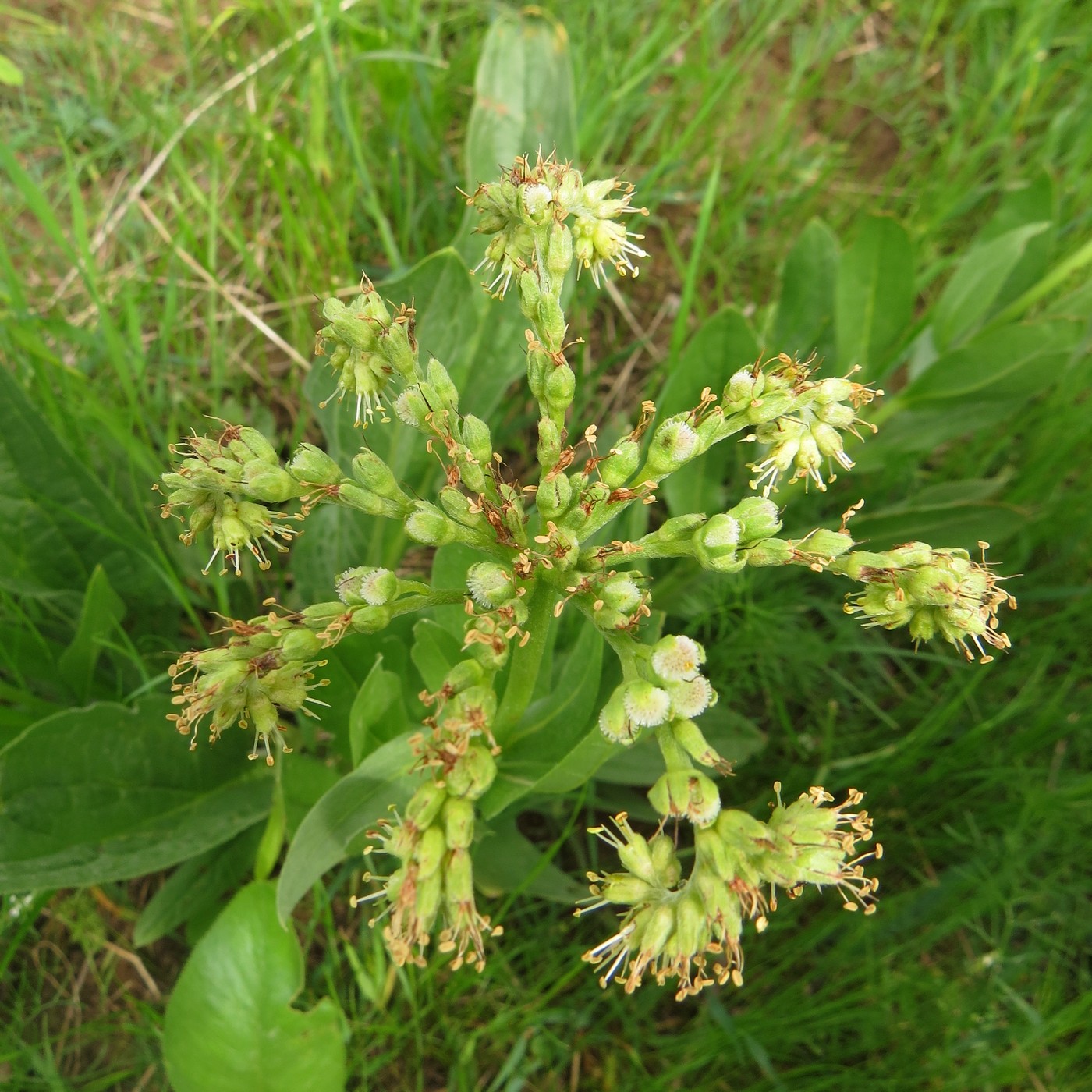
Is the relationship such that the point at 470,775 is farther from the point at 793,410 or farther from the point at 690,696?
the point at 793,410

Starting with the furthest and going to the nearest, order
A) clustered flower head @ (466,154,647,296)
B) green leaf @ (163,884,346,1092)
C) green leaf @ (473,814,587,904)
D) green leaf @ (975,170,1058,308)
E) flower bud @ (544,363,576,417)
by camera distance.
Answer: green leaf @ (975,170,1058,308), green leaf @ (473,814,587,904), green leaf @ (163,884,346,1092), clustered flower head @ (466,154,647,296), flower bud @ (544,363,576,417)

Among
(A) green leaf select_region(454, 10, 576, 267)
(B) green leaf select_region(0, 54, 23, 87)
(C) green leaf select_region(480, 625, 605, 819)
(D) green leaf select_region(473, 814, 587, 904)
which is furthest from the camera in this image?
(B) green leaf select_region(0, 54, 23, 87)

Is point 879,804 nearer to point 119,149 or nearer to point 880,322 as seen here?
point 880,322

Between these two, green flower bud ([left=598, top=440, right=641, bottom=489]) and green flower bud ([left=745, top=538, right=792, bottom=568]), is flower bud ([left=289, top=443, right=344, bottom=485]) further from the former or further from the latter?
green flower bud ([left=745, top=538, right=792, bottom=568])

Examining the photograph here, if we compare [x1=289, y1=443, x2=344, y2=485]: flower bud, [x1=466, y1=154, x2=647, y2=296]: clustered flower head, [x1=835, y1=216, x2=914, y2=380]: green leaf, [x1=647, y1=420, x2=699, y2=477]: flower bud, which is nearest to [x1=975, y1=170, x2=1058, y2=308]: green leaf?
[x1=835, y1=216, x2=914, y2=380]: green leaf

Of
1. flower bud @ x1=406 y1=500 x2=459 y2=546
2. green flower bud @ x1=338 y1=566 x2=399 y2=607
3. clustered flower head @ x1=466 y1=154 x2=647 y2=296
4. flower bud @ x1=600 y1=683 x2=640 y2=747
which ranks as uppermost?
clustered flower head @ x1=466 y1=154 x2=647 y2=296

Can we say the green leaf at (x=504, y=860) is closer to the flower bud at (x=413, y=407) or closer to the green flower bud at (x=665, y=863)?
the green flower bud at (x=665, y=863)

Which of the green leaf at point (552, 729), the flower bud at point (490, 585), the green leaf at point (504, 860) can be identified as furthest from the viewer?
the green leaf at point (504, 860)

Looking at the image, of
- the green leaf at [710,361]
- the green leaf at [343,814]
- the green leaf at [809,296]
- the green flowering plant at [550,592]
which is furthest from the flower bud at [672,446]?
the green leaf at [809,296]
